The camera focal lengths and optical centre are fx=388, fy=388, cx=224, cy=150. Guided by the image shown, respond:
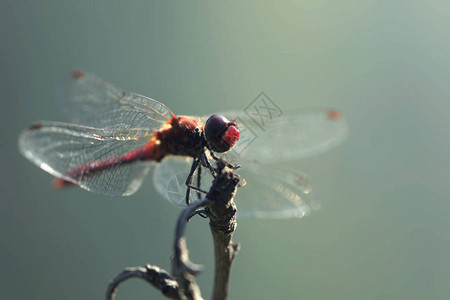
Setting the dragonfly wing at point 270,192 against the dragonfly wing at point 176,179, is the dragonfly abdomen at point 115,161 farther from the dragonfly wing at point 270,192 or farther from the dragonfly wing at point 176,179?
the dragonfly wing at point 270,192

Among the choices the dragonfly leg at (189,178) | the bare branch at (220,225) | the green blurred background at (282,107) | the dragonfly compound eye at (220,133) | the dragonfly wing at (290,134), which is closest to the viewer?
the bare branch at (220,225)

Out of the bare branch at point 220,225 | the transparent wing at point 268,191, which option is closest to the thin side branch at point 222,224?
the bare branch at point 220,225

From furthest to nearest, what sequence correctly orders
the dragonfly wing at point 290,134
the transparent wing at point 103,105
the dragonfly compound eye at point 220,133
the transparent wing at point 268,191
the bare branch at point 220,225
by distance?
the dragonfly wing at point 290,134
the transparent wing at point 268,191
the transparent wing at point 103,105
the dragonfly compound eye at point 220,133
the bare branch at point 220,225

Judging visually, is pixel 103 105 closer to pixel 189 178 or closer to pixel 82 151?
pixel 82 151

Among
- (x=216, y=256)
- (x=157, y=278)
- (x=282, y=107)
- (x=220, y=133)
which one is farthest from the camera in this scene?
(x=282, y=107)

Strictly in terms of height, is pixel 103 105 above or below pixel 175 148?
above

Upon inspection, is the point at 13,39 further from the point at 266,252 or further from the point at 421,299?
the point at 421,299

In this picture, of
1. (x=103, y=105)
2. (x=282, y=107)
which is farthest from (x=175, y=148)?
(x=282, y=107)

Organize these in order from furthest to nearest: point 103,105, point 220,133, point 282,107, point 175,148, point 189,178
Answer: point 282,107, point 103,105, point 175,148, point 189,178, point 220,133

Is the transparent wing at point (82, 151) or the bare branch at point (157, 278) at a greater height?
the transparent wing at point (82, 151)
